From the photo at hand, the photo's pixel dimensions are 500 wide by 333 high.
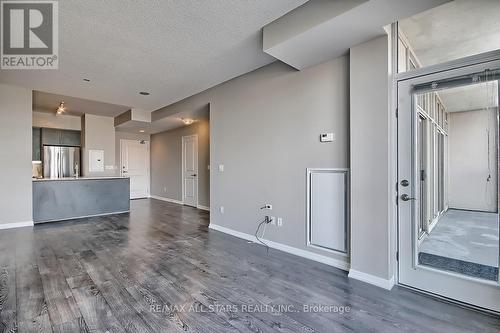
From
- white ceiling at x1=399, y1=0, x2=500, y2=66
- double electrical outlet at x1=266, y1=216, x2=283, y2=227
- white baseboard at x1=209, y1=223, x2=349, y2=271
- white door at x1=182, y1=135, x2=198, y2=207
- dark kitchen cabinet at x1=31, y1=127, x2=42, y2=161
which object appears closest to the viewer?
white ceiling at x1=399, y1=0, x2=500, y2=66

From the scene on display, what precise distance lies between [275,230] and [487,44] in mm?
3054

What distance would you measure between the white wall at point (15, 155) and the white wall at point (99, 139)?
84.4 inches

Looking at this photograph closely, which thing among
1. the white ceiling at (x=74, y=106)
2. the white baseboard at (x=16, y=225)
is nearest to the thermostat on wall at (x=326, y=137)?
the white ceiling at (x=74, y=106)

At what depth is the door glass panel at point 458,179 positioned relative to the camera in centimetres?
207

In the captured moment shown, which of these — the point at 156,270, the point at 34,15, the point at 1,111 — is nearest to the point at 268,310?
the point at 156,270

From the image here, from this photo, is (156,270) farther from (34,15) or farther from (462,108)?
(462,108)

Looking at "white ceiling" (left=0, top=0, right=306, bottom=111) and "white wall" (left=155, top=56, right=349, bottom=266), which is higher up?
"white ceiling" (left=0, top=0, right=306, bottom=111)

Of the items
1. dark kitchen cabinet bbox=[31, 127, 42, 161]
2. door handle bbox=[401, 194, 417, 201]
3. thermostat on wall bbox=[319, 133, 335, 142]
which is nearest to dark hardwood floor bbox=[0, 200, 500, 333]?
door handle bbox=[401, 194, 417, 201]

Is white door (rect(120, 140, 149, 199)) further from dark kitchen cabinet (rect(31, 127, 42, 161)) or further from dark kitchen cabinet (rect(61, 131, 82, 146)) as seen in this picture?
dark kitchen cabinet (rect(31, 127, 42, 161))

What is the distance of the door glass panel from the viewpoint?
6.78 ft

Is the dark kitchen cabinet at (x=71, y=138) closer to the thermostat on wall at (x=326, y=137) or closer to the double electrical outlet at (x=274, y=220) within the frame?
the double electrical outlet at (x=274, y=220)

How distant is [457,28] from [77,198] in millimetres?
6983

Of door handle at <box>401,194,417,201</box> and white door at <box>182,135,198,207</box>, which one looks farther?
white door at <box>182,135,198,207</box>

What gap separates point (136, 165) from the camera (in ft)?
29.5
